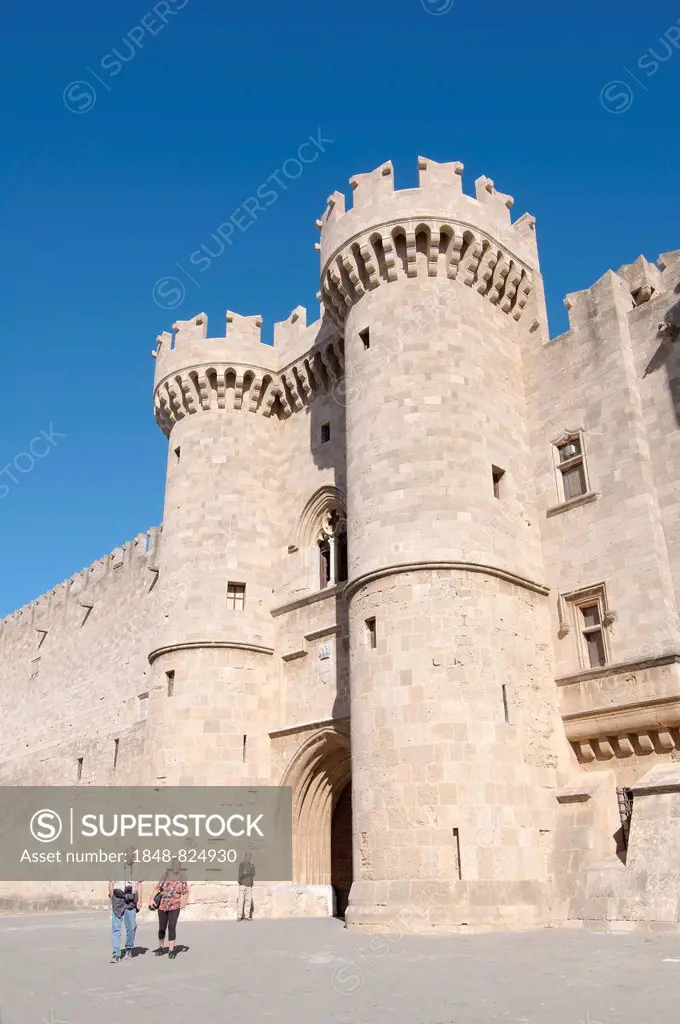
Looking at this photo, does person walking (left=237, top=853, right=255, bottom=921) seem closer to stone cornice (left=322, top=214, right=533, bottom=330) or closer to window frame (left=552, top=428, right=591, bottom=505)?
window frame (left=552, top=428, right=591, bottom=505)

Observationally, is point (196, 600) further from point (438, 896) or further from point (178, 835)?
point (438, 896)

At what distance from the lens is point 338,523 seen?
1830cm

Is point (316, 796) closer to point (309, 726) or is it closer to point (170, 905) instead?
point (309, 726)

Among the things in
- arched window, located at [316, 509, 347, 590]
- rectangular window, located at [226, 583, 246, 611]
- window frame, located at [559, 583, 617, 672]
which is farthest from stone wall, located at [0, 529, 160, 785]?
window frame, located at [559, 583, 617, 672]

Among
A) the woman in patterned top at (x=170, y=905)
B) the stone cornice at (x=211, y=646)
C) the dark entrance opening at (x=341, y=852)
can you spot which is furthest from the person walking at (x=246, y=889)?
the woman in patterned top at (x=170, y=905)

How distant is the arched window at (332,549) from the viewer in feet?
58.6

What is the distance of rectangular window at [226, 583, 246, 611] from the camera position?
60.6 ft

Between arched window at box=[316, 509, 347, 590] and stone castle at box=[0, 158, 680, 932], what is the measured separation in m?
0.06

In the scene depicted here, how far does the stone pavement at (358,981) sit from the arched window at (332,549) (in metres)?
7.55

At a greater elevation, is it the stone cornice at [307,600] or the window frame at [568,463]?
the window frame at [568,463]

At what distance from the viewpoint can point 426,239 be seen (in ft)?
51.9

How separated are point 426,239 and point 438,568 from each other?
244 inches

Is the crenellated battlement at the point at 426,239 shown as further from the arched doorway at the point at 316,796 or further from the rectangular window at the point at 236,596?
the arched doorway at the point at 316,796

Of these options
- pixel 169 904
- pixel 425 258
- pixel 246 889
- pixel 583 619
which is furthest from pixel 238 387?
pixel 169 904
